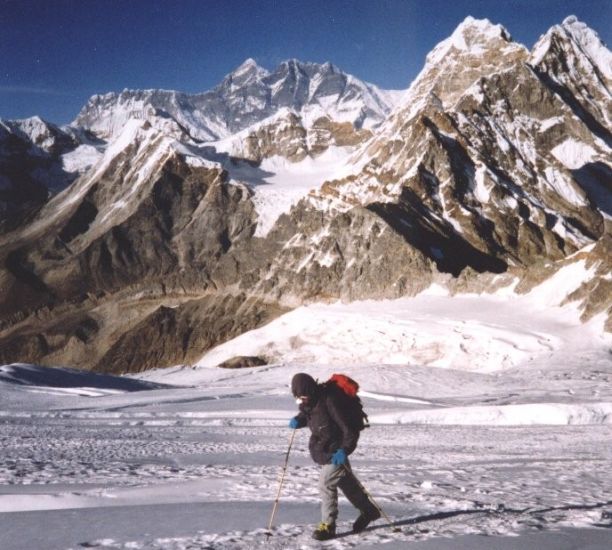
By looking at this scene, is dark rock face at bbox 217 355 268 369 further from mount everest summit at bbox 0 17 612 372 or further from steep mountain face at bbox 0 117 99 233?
steep mountain face at bbox 0 117 99 233

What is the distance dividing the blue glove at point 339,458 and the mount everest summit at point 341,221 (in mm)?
53726

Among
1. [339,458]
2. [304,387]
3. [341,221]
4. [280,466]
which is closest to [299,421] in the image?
[304,387]

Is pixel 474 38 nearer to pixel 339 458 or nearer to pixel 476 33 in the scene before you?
pixel 476 33

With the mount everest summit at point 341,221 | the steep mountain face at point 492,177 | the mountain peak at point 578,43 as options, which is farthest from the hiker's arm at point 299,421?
the mountain peak at point 578,43

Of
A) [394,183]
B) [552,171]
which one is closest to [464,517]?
[394,183]

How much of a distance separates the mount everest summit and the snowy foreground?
127 ft

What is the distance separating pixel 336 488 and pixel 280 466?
14.3 ft

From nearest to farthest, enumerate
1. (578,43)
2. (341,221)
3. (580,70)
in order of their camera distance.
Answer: (341,221) < (580,70) < (578,43)

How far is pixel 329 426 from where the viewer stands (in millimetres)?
6598

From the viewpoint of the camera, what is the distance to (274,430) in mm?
17016

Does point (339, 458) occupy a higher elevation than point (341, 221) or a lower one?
lower

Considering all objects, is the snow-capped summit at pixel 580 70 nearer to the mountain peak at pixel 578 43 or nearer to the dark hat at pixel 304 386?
the mountain peak at pixel 578 43

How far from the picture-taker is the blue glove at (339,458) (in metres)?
6.46

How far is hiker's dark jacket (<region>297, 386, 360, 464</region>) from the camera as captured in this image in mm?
6520
